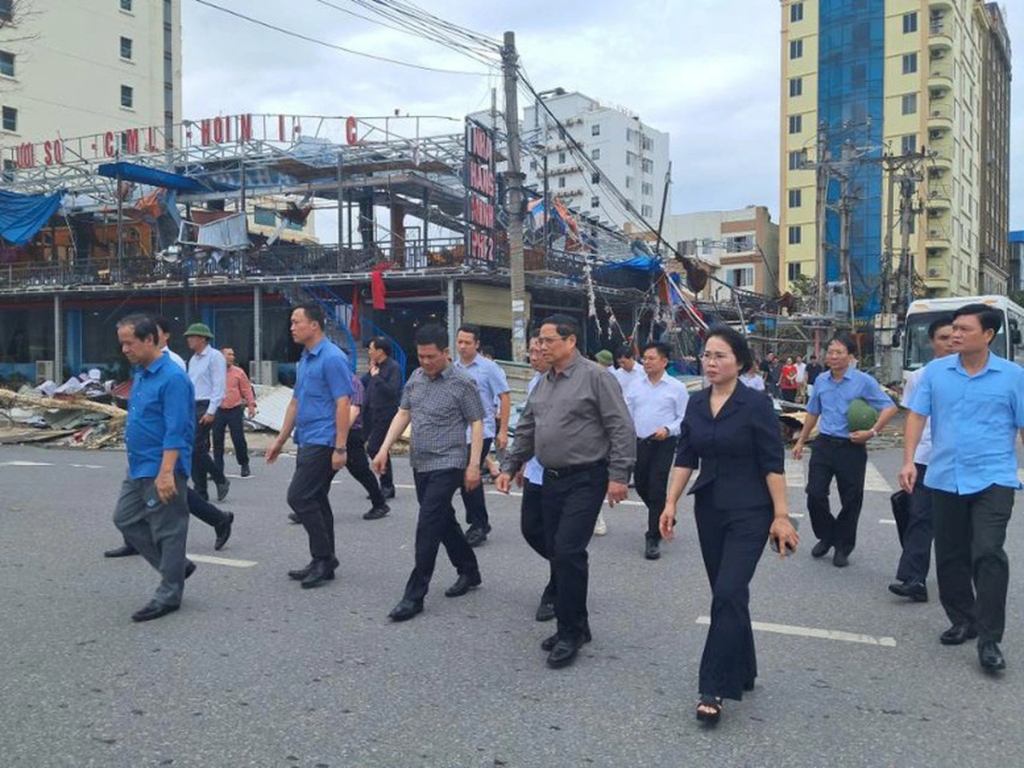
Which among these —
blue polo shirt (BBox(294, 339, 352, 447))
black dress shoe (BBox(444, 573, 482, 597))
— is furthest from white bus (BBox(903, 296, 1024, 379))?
blue polo shirt (BBox(294, 339, 352, 447))

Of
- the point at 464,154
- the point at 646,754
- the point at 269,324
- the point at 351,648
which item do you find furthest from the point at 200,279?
the point at 646,754

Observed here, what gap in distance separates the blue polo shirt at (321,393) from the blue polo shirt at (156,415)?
841 mm

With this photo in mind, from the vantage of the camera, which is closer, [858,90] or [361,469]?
[361,469]

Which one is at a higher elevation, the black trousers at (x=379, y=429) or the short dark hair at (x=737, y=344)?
the short dark hair at (x=737, y=344)

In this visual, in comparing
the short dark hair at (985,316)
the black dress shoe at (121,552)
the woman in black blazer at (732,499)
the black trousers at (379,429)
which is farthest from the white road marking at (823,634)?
the black trousers at (379,429)

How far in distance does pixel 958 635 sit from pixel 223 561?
483 cm

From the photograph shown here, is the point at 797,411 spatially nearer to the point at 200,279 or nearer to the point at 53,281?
the point at 200,279

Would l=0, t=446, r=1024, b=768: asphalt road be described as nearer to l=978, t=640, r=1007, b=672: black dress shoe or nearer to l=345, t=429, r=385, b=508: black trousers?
l=978, t=640, r=1007, b=672: black dress shoe

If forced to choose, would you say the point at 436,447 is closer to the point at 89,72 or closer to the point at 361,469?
the point at 361,469

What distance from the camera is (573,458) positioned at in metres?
4.50

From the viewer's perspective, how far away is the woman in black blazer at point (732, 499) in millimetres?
3682

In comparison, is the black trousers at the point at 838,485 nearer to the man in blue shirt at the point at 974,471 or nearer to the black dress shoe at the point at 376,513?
the man in blue shirt at the point at 974,471

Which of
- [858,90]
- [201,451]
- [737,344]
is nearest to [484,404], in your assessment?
[737,344]

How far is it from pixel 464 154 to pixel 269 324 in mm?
8016
